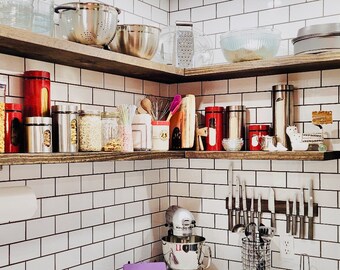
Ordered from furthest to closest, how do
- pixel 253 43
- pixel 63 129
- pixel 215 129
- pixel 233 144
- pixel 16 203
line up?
1. pixel 215 129
2. pixel 233 144
3. pixel 253 43
4. pixel 63 129
5. pixel 16 203

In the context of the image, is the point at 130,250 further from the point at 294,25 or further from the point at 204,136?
the point at 294,25

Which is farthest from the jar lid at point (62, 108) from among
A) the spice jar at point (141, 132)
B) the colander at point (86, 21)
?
the spice jar at point (141, 132)

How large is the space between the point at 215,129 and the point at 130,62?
62 centimetres

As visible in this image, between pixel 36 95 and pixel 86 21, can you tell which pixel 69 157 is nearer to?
pixel 36 95

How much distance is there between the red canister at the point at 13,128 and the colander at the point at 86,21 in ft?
1.18

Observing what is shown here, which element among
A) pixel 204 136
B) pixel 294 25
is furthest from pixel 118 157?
pixel 294 25

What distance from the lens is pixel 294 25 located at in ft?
7.85

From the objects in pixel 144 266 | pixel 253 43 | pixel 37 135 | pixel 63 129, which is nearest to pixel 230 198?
pixel 144 266

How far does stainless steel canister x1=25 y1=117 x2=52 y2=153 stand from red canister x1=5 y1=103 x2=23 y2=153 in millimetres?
31

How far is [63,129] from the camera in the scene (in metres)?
1.82

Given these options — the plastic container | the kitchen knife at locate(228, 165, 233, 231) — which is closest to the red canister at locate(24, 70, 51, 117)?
the plastic container

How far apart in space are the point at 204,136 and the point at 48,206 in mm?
872

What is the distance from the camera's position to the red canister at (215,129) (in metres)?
2.45

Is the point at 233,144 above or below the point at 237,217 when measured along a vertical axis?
above
